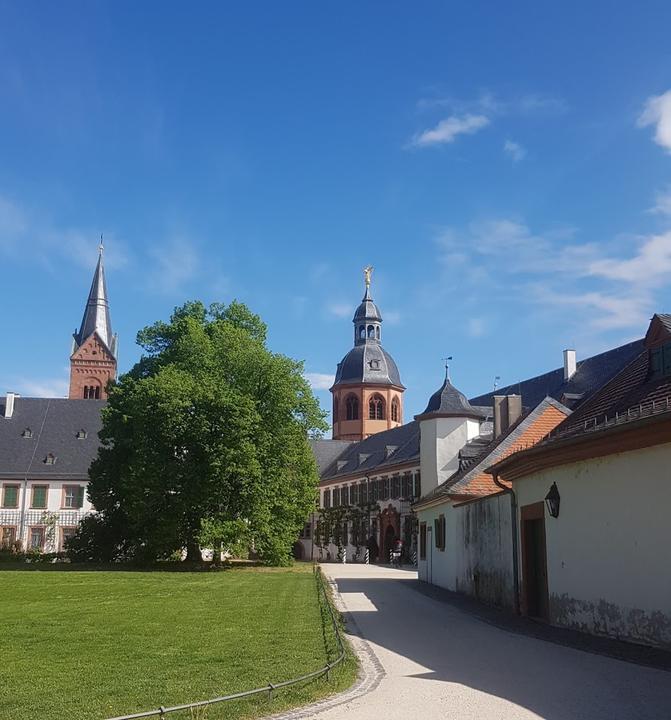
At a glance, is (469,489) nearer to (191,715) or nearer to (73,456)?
(191,715)

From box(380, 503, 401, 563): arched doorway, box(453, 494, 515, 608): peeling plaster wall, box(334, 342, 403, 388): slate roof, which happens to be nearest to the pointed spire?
box(334, 342, 403, 388): slate roof

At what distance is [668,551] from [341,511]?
6307 centimetres

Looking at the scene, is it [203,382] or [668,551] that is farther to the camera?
[203,382]

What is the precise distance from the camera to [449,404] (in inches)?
1612

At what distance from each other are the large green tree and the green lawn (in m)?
15.4

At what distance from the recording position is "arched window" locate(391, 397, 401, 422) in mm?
91062

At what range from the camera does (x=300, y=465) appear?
4203 cm

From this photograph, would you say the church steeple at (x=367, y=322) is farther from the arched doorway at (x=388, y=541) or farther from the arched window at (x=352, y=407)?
the arched doorway at (x=388, y=541)

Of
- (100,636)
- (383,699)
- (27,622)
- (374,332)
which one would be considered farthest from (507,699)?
(374,332)

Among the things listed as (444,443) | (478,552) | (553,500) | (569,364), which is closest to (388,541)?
(569,364)

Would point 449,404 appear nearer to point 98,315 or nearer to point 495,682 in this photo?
point 495,682

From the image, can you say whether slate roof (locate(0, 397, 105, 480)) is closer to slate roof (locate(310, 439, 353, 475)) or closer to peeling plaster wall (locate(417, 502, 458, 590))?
slate roof (locate(310, 439, 353, 475))

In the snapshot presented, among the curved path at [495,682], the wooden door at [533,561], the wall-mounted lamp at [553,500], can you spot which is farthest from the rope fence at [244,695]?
the wooden door at [533,561]

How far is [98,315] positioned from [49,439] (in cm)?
3583
